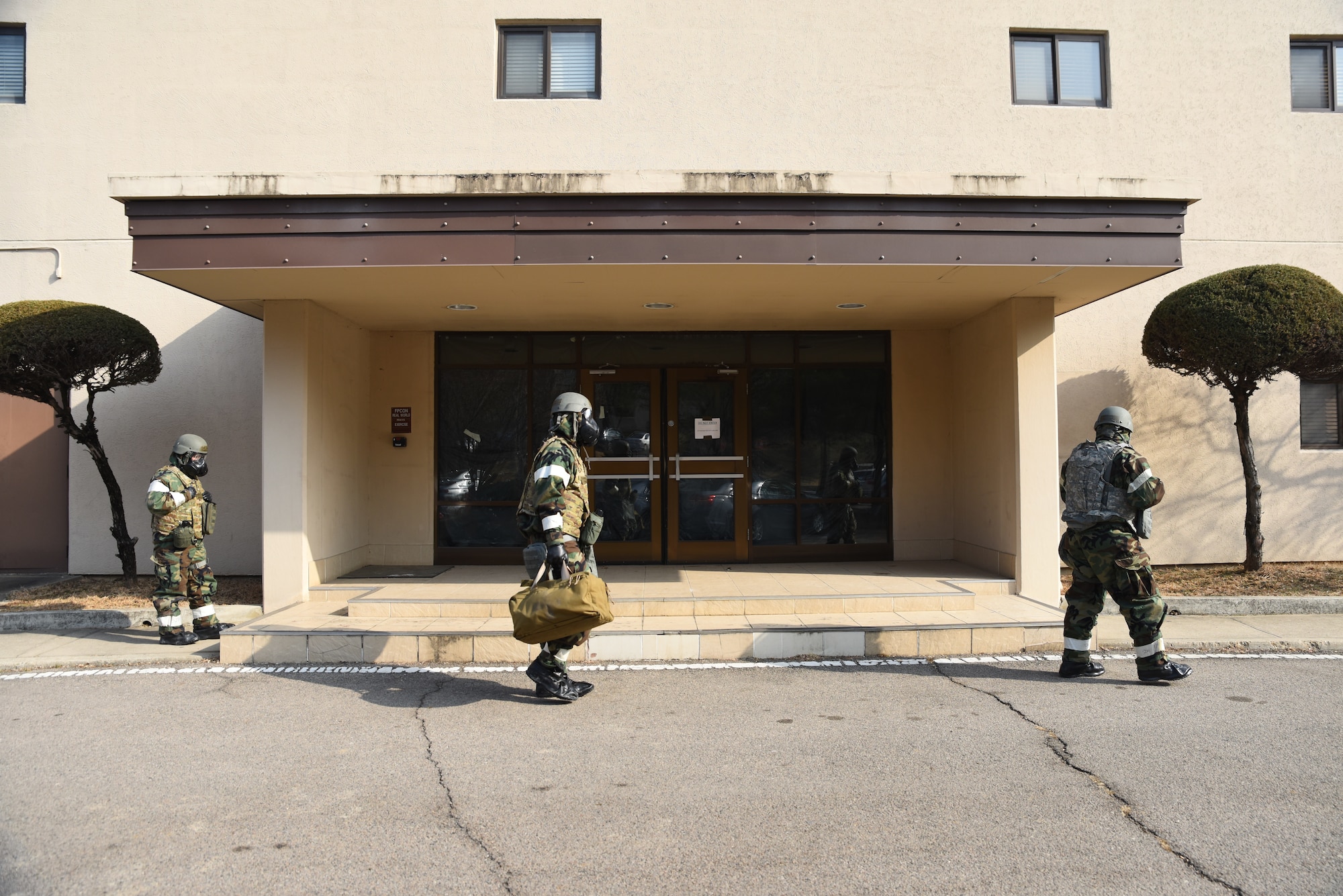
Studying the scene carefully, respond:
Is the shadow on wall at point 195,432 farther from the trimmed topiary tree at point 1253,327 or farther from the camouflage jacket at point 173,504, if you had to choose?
the trimmed topiary tree at point 1253,327

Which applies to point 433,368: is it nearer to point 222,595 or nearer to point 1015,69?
point 222,595

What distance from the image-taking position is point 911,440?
1071 centimetres

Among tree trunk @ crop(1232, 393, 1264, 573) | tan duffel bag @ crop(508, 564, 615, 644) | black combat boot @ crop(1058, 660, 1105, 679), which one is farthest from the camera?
tree trunk @ crop(1232, 393, 1264, 573)

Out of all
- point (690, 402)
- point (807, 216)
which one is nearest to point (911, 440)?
point (690, 402)

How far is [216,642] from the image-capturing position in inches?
307

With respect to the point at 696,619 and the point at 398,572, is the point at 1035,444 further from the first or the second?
the point at 398,572

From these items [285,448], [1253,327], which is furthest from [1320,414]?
[285,448]

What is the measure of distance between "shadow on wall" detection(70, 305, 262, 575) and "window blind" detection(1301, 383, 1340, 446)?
521 inches

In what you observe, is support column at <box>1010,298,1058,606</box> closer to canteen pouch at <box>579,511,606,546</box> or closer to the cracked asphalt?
the cracked asphalt

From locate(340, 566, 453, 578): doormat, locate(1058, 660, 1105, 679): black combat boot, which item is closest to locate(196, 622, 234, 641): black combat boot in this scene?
locate(340, 566, 453, 578): doormat

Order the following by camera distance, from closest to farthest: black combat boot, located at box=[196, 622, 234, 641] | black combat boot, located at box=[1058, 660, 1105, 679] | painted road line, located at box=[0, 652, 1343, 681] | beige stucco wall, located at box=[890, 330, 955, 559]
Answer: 1. black combat boot, located at box=[1058, 660, 1105, 679]
2. painted road line, located at box=[0, 652, 1343, 681]
3. black combat boot, located at box=[196, 622, 234, 641]
4. beige stucco wall, located at box=[890, 330, 955, 559]

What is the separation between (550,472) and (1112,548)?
3998 millimetres

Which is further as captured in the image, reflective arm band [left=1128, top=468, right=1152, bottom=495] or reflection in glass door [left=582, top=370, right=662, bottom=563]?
reflection in glass door [left=582, top=370, right=662, bottom=563]

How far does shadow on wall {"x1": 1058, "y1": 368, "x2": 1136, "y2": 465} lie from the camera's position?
35.6 feet
